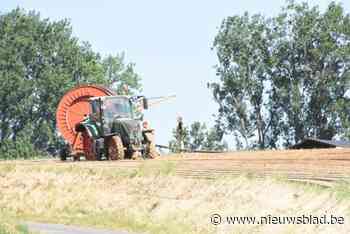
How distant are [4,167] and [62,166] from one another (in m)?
2.29

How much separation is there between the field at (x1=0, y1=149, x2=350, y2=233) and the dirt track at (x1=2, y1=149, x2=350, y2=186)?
3 cm

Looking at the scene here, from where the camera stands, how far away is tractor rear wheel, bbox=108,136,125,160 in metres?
34.5

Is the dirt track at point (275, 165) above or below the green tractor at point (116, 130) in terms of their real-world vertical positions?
below

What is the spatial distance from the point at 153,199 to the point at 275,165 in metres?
3.48

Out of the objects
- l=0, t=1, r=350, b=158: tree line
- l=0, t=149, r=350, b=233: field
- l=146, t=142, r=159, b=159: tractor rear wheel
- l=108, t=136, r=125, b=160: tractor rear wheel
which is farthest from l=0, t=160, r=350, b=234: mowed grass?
l=0, t=1, r=350, b=158: tree line

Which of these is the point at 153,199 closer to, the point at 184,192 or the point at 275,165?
the point at 184,192

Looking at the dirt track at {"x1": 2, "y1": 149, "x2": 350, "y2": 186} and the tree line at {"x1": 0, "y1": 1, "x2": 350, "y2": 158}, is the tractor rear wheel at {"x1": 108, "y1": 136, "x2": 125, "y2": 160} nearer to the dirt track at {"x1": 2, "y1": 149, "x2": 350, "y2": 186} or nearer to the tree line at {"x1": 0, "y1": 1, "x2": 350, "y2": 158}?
the dirt track at {"x1": 2, "y1": 149, "x2": 350, "y2": 186}

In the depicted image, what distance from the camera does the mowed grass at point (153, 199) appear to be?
19859 millimetres

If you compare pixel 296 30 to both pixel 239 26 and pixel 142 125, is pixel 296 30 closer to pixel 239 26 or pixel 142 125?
pixel 239 26

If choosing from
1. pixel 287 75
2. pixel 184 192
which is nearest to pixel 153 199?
pixel 184 192

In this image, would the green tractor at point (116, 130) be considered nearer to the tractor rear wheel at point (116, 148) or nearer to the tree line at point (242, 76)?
the tractor rear wheel at point (116, 148)

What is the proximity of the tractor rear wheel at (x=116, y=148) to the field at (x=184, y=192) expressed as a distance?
3.57m

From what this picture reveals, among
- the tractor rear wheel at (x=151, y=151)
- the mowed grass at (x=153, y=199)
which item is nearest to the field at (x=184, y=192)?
the mowed grass at (x=153, y=199)

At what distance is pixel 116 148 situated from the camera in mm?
34625
